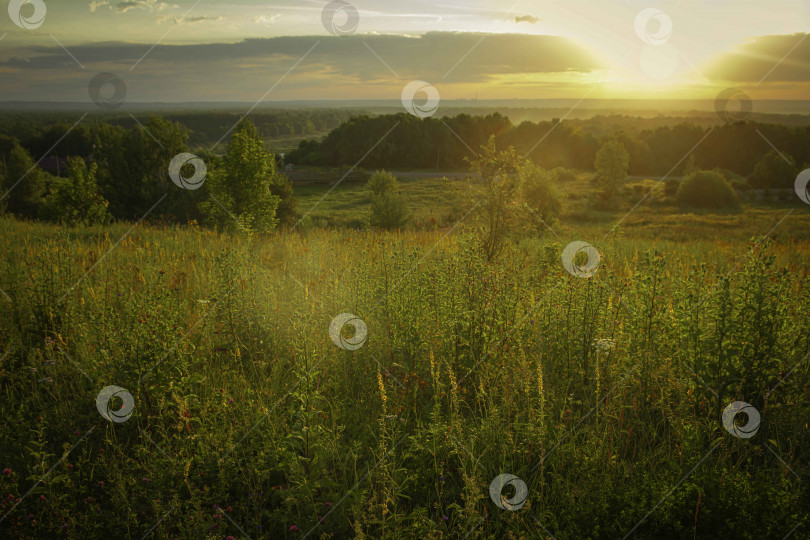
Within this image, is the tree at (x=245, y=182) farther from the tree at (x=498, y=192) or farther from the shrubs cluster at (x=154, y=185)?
the tree at (x=498, y=192)

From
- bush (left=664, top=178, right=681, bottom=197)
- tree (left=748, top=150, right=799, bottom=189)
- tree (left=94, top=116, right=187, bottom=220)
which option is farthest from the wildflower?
tree (left=748, top=150, right=799, bottom=189)

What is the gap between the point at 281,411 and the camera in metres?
4.00

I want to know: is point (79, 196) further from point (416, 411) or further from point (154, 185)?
point (416, 411)

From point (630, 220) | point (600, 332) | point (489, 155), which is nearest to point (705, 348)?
point (600, 332)

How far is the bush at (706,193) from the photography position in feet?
158

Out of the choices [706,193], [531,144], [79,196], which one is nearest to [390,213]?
[79,196]

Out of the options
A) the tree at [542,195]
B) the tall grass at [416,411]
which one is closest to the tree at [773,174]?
the tree at [542,195]

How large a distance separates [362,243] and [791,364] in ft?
25.0

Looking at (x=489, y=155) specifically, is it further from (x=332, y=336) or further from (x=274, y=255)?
(x=332, y=336)

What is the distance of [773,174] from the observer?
186 feet

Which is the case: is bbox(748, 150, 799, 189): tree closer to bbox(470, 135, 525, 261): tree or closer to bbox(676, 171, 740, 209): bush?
bbox(676, 171, 740, 209): bush

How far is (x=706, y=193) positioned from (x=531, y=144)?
40.8 meters

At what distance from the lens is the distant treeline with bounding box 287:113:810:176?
7194 cm

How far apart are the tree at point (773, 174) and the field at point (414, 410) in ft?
215
